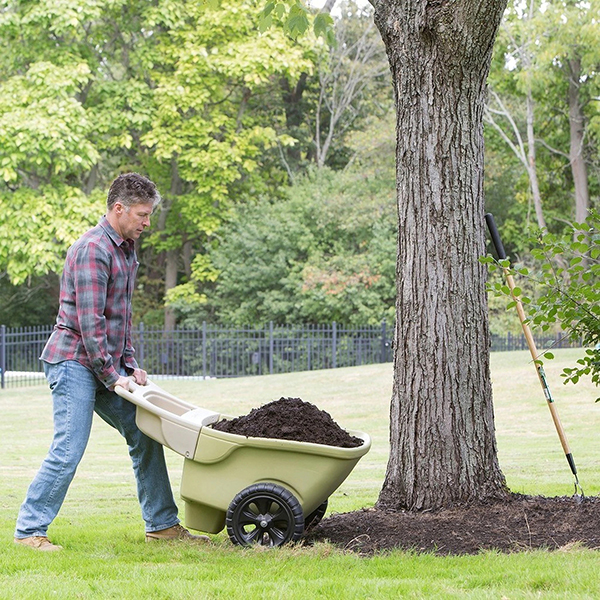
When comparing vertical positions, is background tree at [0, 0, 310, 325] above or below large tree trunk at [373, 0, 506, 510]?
above

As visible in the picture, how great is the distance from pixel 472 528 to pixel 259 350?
17010 mm

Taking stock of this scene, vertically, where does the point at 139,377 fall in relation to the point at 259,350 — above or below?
above

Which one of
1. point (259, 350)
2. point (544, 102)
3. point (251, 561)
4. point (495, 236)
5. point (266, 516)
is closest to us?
point (251, 561)

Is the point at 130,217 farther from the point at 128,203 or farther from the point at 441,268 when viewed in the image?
the point at 441,268

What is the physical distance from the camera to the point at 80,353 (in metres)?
4.62

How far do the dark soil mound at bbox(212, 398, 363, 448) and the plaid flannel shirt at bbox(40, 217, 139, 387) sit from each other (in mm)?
663

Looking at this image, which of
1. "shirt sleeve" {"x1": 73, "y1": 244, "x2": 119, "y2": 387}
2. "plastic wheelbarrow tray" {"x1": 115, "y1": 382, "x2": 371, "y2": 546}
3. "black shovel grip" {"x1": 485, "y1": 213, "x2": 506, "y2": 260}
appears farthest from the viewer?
"black shovel grip" {"x1": 485, "y1": 213, "x2": 506, "y2": 260}

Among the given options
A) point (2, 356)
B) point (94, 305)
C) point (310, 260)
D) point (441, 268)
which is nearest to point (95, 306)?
point (94, 305)

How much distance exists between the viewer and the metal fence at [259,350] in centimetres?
2181

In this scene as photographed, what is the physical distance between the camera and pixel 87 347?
4.52 meters

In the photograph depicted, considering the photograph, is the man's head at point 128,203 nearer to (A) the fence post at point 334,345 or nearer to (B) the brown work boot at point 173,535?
(B) the brown work boot at point 173,535

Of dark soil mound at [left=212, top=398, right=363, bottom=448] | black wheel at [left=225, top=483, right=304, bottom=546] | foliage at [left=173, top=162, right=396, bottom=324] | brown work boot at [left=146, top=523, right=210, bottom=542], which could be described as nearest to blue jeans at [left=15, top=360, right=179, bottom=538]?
brown work boot at [left=146, top=523, right=210, bottom=542]

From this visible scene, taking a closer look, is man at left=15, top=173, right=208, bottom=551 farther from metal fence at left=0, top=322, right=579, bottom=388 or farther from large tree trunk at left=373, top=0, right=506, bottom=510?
metal fence at left=0, top=322, right=579, bottom=388

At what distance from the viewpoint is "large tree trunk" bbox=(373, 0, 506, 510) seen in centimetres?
489
